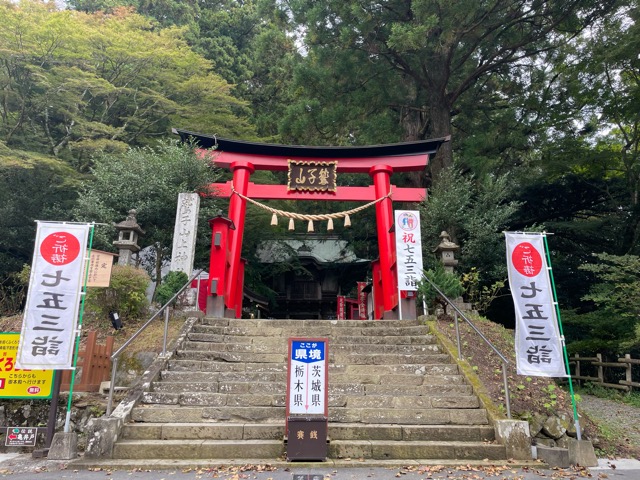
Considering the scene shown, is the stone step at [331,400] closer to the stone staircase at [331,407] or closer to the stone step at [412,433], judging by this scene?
the stone staircase at [331,407]

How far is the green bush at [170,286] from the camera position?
8.59 metres

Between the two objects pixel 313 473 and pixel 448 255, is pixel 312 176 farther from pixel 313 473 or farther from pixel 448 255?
pixel 313 473

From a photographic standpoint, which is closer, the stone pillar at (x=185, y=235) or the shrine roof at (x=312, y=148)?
the stone pillar at (x=185, y=235)

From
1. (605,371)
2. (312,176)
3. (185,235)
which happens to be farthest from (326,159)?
(605,371)

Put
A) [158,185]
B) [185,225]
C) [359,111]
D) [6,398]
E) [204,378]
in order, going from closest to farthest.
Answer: [6,398] < [204,378] < [185,225] < [158,185] < [359,111]

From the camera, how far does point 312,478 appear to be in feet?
13.8

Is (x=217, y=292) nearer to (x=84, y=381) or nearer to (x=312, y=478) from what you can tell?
(x=84, y=381)

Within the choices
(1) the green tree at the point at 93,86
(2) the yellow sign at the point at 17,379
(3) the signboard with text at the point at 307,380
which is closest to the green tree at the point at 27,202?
(1) the green tree at the point at 93,86

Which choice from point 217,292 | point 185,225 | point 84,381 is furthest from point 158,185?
point 84,381

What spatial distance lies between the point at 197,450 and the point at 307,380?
148 cm

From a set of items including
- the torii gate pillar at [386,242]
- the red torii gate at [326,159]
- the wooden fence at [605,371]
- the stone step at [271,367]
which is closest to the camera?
the stone step at [271,367]

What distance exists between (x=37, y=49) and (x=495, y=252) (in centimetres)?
1544

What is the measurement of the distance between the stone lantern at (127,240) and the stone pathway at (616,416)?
30.3ft

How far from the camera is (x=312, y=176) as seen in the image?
37.9ft
